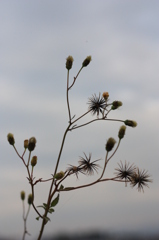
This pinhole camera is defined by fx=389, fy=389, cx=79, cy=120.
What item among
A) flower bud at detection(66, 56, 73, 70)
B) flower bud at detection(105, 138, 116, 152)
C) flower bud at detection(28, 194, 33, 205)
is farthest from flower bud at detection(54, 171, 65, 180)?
flower bud at detection(66, 56, 73, 70)

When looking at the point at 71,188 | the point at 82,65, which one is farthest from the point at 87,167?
the point at 82,65

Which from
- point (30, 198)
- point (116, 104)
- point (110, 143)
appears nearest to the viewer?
point (30, 198)

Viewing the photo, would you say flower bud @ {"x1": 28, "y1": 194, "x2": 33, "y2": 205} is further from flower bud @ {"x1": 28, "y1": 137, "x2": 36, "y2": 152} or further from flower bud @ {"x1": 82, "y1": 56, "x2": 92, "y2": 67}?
flower bud @ {"x1": 82, "y1": 56, "x2": 92, "y2": 67}

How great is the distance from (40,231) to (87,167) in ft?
1.99

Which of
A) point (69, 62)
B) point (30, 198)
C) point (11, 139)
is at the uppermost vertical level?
point (69, 62)

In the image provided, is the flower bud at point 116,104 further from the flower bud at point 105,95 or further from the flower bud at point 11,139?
the flower bud at point 11,139

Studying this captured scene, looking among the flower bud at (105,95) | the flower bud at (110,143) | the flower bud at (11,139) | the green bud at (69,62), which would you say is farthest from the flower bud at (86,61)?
the flower bud at (11,139)

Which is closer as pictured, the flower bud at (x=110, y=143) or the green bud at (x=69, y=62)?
the flower bud at (x=110, y=143)

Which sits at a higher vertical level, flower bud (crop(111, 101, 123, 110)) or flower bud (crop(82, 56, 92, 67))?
flower bud (crop(82, 56, 92, 67))

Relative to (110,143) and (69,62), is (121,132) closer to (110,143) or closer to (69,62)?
(110,143)

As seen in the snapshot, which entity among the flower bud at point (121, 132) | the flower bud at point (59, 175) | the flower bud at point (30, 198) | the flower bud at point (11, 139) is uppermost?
the flower bud at point (121, 132)

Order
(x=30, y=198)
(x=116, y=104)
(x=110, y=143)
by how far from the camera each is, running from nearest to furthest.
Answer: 1. (x=30, y=198)
2. (x=110, y=143)
3. (x=116, y=104)

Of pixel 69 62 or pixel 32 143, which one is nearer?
pixel 32 143

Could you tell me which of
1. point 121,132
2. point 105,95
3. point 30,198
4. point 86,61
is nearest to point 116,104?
point 105,95
